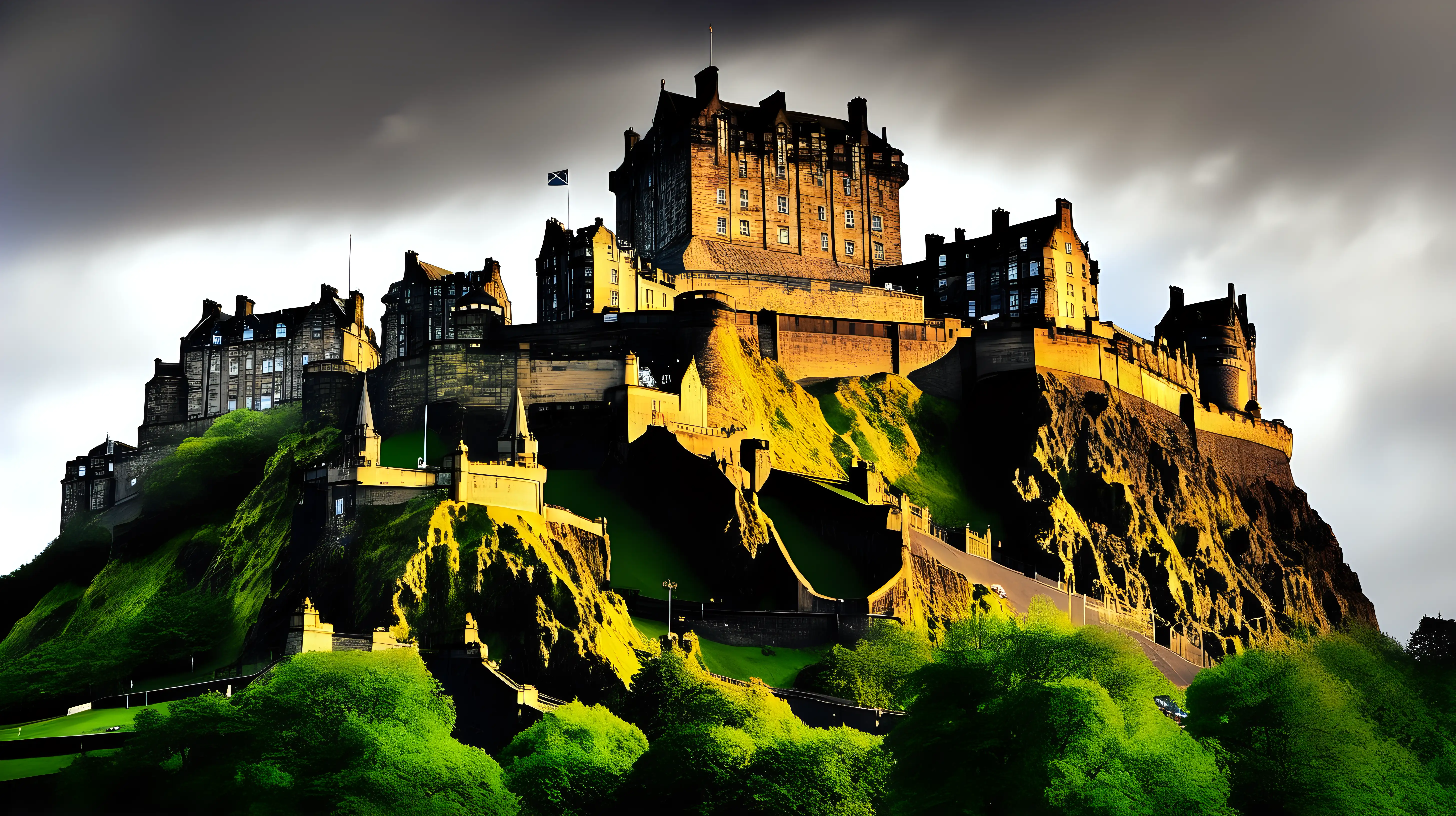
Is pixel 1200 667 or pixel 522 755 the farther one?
pixel 1200 667

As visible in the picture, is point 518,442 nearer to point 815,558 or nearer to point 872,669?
point 815,558

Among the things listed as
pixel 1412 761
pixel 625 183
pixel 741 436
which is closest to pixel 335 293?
pixel 625 183

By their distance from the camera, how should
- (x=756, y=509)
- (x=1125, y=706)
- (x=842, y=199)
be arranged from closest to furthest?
(x=1125, y=706) → (x=756, y=509) → (x=842, y=199)

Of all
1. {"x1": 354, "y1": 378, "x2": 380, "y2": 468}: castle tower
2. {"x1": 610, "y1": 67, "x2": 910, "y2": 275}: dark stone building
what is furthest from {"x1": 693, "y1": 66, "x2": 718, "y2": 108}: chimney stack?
{"x1": 354, "y1": 378, "x2": 380, "y2": 468}: castle tower

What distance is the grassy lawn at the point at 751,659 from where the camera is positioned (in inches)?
3204

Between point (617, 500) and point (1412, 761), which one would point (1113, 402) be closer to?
point (617, 500)

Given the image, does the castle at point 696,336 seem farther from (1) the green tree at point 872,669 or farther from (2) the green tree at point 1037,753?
(2) the green tree at point 1037,753

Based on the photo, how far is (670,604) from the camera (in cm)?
8438

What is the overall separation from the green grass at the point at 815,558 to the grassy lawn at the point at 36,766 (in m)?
37.5

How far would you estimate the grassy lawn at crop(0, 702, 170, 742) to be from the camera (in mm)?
71250

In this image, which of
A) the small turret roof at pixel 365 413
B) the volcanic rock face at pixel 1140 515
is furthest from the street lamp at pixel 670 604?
the volcanic rock face at pixel 1140 515

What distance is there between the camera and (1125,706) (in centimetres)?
6500

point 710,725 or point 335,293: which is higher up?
point 335,293

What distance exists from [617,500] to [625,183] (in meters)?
48.3
